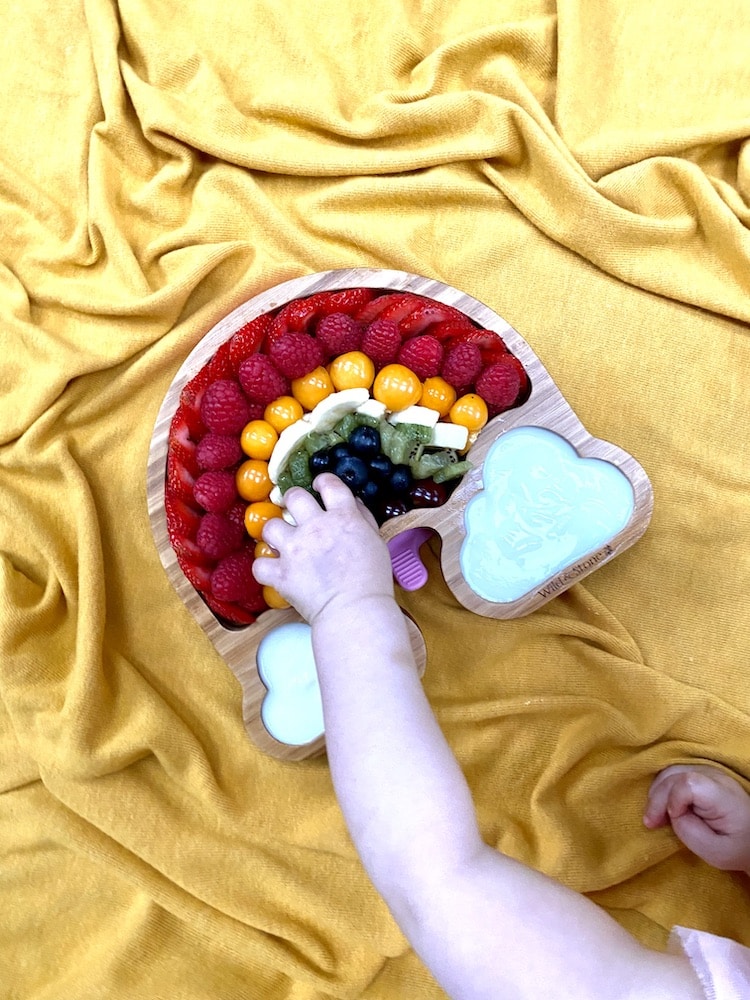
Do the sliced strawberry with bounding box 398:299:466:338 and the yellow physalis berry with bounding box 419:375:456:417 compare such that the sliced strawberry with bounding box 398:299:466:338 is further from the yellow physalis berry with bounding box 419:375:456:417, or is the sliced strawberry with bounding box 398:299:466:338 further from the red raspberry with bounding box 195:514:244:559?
the red raspberry with bounding box 195:514:244:559

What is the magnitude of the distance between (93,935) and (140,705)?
24 cm

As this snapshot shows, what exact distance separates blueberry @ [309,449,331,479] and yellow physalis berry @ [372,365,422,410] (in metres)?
0.07

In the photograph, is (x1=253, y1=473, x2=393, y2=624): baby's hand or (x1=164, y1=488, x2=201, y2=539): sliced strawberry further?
(x1=164, y1=488, x2=201, y2=539): sliced strawberry

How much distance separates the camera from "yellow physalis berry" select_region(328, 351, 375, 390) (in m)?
0.72

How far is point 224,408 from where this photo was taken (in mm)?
707

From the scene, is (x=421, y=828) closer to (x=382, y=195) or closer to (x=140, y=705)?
(x=140, y=705)

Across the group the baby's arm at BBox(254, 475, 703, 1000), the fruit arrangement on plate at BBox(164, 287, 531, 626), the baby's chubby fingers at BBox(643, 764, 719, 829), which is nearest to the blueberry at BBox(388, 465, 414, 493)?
the fruit arrangement on plate at BBox(164, 287, 531, 626)

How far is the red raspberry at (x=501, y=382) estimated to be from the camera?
726mm

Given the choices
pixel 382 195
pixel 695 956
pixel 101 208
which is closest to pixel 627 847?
pixel 695 956

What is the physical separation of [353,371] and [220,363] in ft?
0.41

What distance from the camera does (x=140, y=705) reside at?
0.79 m

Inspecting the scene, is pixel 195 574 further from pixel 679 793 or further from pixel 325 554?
pixel 679 793

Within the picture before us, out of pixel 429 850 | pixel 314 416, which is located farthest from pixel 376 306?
pixel 429 850

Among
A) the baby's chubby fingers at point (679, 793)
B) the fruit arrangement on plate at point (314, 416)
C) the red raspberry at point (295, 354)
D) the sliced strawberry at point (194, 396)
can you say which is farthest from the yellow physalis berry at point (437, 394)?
the baby's chubby fingers at point (679, 793)
